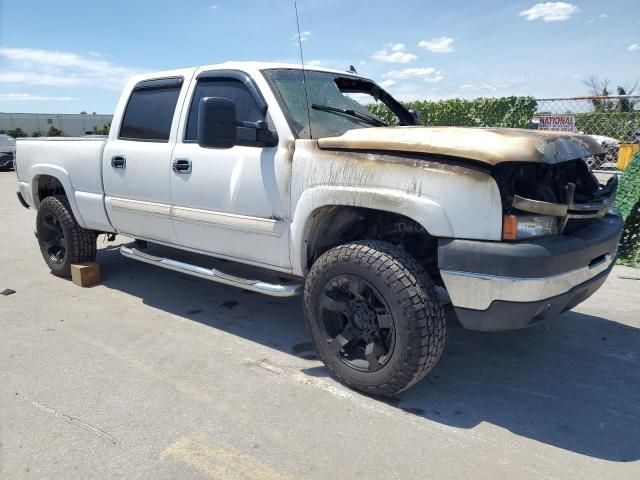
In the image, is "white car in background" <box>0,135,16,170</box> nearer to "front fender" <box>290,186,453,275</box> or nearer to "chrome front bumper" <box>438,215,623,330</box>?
"front fender" <box>290,186,453,275</box>

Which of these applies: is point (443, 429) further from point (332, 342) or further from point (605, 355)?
point (605, 355)

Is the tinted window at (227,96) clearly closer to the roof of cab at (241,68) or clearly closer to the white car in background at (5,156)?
the roof of cab at (241,68)

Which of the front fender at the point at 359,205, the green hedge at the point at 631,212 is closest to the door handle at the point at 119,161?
the front fender at the point at 359,205

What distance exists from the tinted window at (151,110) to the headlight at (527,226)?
2729 mm

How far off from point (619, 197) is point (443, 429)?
445cm

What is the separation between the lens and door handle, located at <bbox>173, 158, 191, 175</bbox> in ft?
12.3

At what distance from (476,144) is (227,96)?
1.98 m

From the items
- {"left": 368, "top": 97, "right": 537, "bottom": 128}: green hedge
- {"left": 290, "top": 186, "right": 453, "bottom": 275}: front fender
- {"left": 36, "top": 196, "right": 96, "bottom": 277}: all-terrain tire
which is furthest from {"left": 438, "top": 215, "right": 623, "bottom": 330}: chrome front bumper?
{"left": 368, "top": 97, "right": 537, "bottom": 128}: green hedge

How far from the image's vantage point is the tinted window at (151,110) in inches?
161

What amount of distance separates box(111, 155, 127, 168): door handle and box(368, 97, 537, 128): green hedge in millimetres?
6540

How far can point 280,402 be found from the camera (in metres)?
2.94

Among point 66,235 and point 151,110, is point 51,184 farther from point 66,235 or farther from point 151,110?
point 151,110

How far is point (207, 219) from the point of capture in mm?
3699

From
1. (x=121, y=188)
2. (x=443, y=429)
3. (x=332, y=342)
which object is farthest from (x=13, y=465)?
(x=121, y=188)
